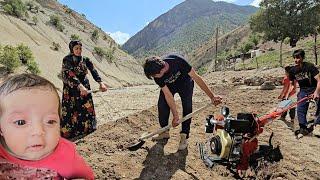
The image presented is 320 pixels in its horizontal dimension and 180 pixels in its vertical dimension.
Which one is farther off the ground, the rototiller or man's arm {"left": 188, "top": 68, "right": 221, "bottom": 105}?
man's arm {"left": 188, "top": 68, "right": 221, "bottom": 105}

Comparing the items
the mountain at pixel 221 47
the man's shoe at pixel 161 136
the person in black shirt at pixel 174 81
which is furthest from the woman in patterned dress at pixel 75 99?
the mountain at pixel 221 47

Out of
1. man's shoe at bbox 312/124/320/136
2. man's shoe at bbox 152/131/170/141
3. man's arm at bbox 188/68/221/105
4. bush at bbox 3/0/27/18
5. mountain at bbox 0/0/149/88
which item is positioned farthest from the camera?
bush at bbox 3/0/27/18

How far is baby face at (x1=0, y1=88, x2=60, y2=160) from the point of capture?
1.37 metres

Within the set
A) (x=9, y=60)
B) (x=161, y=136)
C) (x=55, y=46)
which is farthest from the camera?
(x=55, y=46)

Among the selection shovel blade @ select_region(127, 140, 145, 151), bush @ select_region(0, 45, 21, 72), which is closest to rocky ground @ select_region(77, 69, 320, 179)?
shovel blade @ select_region(127, 140, 145, 151)

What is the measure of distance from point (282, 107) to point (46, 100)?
439 cm

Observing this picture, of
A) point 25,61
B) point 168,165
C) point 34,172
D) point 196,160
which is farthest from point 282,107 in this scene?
point 25,61

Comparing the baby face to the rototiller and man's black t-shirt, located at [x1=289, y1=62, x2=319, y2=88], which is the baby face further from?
man's black t-shirt, located at [x1=289, y1=62, x2=319, y2=88]

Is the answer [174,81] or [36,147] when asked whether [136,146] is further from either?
[36,147]

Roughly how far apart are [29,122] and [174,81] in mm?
4161

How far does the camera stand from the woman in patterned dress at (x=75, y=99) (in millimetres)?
6418

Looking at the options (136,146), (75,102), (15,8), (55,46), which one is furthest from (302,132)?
(15,8)

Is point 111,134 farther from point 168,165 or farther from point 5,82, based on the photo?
point 5,82

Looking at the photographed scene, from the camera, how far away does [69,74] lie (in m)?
6.43
